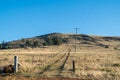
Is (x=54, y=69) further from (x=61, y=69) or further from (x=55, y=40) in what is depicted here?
(x=55, y=40)

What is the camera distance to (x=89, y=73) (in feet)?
93.0

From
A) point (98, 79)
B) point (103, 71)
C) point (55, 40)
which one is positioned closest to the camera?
point (98, 79)

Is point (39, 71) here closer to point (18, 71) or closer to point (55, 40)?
point (18, 71)

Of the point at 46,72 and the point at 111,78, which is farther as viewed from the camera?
the point at 46,72

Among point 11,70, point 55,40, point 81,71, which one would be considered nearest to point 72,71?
point 81,71

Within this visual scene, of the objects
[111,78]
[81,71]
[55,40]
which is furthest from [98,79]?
[55,40]

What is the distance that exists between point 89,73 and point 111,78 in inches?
91.5

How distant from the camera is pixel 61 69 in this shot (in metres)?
30.4

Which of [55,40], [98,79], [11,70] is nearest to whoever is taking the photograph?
[98,79]

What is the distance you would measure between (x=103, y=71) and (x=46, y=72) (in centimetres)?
489

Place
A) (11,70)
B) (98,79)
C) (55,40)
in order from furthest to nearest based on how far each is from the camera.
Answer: (55,40)
(11,70)
(98,79)

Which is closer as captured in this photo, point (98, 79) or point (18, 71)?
point (98, 79)

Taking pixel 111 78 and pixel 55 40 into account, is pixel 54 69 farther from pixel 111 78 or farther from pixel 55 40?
pixel 55 40

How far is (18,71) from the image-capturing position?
28500mm
